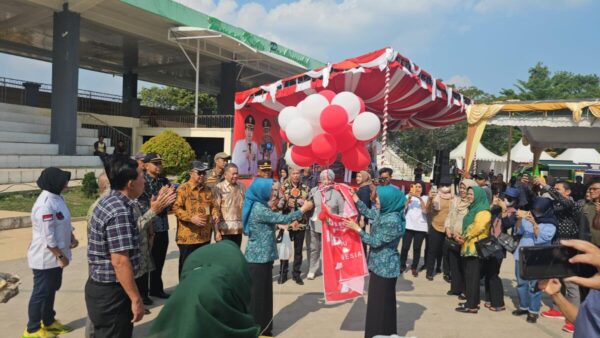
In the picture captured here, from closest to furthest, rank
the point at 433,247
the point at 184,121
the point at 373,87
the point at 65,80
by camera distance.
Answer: the point at 433,247, the point at 373,87, the point at 65,80, the point at 184,121

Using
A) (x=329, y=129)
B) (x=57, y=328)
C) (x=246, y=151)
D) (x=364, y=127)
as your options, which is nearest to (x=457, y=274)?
(x=364, y=127)

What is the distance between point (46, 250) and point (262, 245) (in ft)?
6.00

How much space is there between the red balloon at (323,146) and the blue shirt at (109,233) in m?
3.04

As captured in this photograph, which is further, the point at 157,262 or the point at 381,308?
the point at 157,262

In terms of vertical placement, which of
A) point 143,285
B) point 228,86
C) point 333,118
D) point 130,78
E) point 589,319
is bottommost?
point 143,285

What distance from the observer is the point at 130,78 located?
24.2 metres

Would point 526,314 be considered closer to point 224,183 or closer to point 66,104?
point 224,183

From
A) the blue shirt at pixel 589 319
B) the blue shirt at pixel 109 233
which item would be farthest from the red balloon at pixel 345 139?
the blue shirt at pixel 589 319

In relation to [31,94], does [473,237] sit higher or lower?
lower

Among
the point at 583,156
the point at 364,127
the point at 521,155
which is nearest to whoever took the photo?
the point at 364,127

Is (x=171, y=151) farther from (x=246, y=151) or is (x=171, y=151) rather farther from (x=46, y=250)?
(x=46, y=250)

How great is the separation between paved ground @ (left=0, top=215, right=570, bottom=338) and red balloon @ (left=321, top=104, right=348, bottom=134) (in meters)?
2.09

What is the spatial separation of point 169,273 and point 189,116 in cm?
1439

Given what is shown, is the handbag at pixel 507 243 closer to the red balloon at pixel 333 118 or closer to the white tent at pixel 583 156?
the red balloon at pixel 333 118
